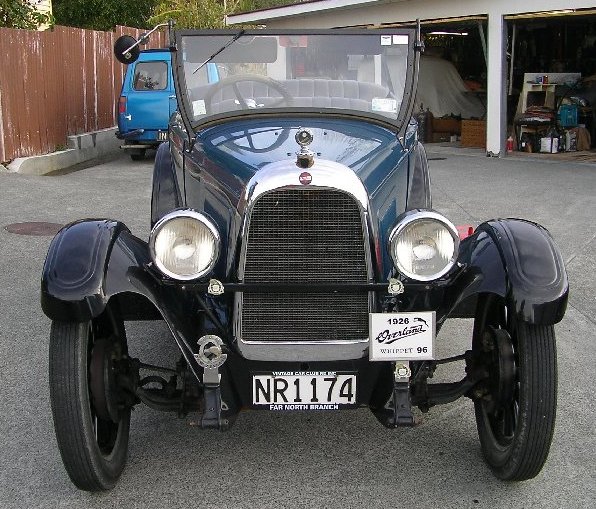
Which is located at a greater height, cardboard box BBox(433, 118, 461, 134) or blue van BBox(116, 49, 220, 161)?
blue van BBox(116, 49, 220, 161)

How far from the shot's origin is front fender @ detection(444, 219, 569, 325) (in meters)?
2.97

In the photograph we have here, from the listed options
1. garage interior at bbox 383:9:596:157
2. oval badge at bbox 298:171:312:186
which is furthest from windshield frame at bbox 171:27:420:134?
garage interior at bbox 383:9:596:157

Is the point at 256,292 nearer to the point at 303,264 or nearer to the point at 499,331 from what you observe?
the point at 303,264

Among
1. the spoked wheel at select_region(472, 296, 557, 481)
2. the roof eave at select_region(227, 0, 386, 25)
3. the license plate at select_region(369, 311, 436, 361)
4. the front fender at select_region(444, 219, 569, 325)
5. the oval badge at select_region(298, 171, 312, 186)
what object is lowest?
the spoked wheel at select_region(472, 296, 557, 481)

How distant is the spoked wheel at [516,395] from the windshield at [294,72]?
1.32 metres

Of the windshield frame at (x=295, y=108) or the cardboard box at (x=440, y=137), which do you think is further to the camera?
the cardboard box at (x=440, y=137)

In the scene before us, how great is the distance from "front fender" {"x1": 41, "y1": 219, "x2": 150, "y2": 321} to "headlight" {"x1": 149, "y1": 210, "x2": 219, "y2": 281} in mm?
189

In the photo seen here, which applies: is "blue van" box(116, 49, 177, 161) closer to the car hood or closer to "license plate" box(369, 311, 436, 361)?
the car hood

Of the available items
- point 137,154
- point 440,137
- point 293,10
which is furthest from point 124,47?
point 440,137

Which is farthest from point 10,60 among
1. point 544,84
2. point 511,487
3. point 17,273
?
point 511,487

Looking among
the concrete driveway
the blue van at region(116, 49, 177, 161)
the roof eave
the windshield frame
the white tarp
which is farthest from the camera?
the white tarp

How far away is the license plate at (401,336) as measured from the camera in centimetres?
297

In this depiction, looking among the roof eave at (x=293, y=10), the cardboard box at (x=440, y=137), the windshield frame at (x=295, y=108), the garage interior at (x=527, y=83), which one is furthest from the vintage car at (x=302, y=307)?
the cardboard box at (x=440, y=137)

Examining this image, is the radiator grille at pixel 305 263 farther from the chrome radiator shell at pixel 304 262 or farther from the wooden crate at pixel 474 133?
the wooden crate at pixel 474 133
